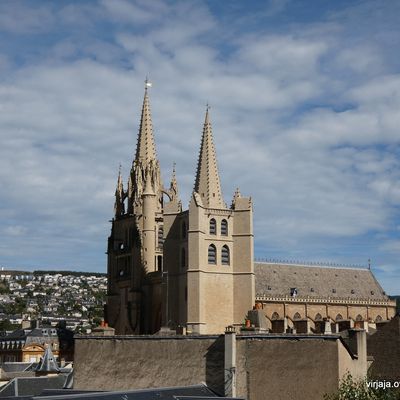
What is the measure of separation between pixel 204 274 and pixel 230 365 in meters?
44.1

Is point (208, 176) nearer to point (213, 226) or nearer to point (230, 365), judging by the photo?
point (213, 226)

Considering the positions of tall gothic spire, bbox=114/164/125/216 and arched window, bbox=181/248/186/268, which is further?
tall gothic spire, bbox=114/164/125/216

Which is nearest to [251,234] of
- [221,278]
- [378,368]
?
[221,278]

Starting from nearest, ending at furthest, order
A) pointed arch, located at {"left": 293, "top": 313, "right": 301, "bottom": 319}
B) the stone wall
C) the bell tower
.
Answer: the stone wall < the bell tower < pointed arch, located at {"left": 293, "top": 313, "right": 301, "bottom": 319}

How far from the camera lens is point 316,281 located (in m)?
96.0

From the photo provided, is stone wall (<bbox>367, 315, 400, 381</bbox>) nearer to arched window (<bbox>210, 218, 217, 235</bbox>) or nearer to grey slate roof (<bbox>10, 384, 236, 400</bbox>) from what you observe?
grey slate roof (<bbox>10, 384, 236, 400</bbox>)

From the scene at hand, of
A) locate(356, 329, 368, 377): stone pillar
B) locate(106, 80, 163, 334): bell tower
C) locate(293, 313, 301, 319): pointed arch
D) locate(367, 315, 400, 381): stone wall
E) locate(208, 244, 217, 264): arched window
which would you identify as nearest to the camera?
locate(356, 329, 368, 377): stone pillar

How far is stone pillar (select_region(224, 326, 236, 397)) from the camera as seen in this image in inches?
1378

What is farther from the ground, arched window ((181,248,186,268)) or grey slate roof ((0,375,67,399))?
arched window ((181,248,186,268))

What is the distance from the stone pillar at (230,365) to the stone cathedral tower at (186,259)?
39379mm

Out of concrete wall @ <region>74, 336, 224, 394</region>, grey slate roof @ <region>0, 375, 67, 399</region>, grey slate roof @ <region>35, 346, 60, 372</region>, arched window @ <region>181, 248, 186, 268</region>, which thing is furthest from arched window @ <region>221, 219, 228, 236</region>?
concrete wall @ <region>74, 336, 224, 394</region>

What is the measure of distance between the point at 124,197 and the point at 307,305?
24.6 meters

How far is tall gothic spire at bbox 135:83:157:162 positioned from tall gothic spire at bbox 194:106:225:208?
10554 millimetres

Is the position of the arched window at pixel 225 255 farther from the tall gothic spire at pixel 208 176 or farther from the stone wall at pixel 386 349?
the stone wall at pixel 386 349
